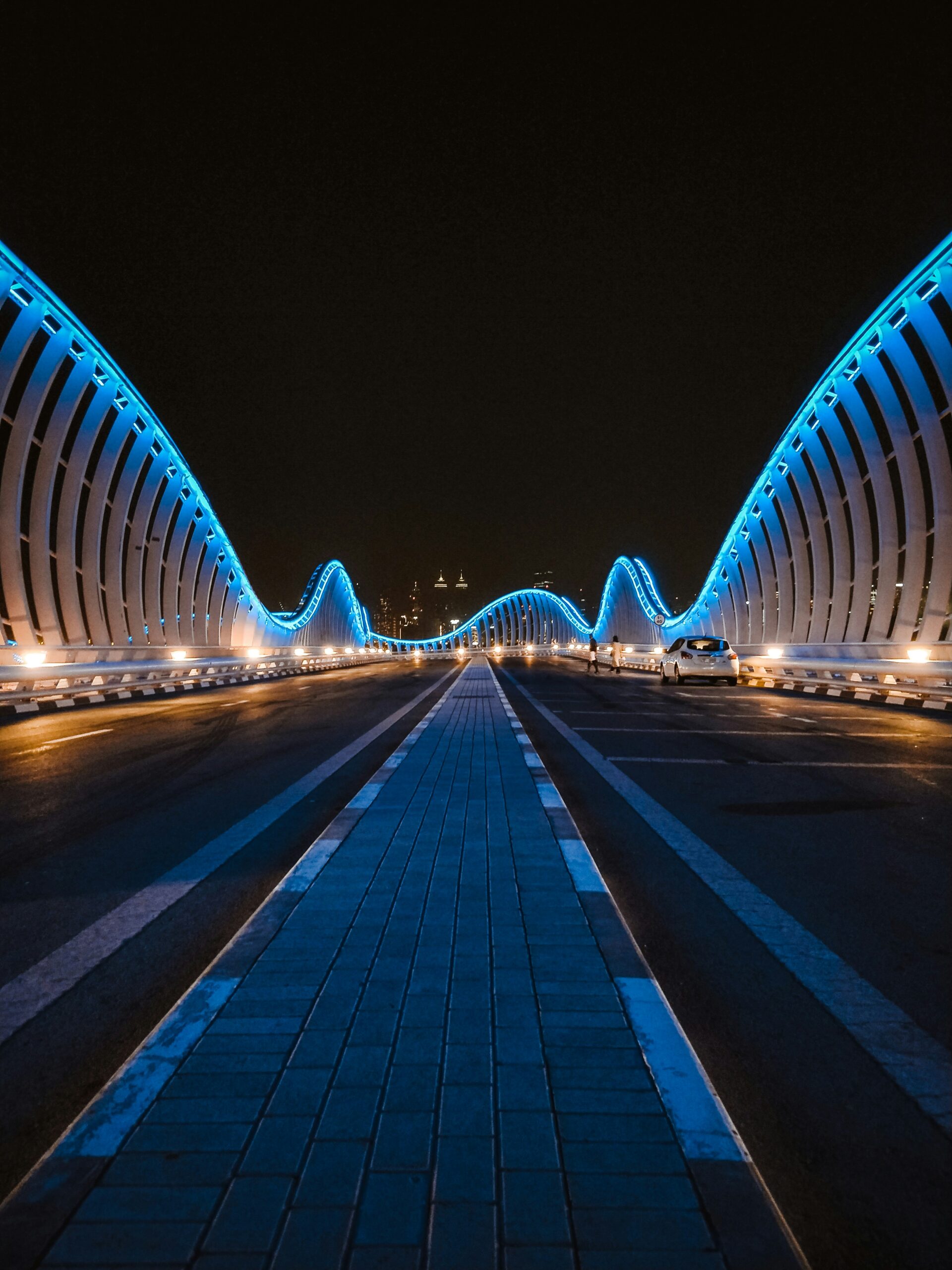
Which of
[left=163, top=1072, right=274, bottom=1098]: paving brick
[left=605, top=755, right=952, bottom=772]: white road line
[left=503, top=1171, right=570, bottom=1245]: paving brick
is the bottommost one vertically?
[left=605, top=755, right=952, bottom=772]: white road line

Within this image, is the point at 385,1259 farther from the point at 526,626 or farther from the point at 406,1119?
the point at 526,626

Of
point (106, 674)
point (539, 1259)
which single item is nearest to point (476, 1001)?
point (539, 1259)

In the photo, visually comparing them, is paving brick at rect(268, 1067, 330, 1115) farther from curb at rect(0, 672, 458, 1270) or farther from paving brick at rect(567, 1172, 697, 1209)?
paving brick at rect(567, 1172, 697, 1209)

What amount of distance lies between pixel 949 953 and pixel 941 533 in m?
19.7

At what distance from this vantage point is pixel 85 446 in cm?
2672

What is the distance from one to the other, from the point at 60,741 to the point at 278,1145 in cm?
1167

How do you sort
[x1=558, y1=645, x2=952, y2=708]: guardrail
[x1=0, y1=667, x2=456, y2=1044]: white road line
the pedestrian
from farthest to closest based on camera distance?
the pedestrian, [x1=558, y1=645, x2=952, y2=708]: guardrail, [x1=0, y1=667, x2=456, y2=1044]: white road line

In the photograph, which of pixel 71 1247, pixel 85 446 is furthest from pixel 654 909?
pixel 85 446

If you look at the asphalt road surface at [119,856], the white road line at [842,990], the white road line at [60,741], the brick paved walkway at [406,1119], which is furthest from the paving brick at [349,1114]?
the white road line at [60,741]

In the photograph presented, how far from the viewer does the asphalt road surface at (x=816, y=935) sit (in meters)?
2.13

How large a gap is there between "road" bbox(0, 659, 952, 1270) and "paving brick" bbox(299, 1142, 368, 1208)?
0.82m

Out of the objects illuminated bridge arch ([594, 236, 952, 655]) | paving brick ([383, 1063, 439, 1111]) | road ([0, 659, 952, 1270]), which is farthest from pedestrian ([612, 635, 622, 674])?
paving brick ([383, 1063, 439, 1111])

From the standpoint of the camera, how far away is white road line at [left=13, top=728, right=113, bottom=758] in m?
11.1

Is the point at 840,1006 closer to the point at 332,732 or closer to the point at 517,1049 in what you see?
the point at 517,1049
